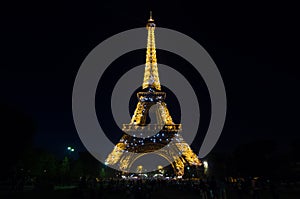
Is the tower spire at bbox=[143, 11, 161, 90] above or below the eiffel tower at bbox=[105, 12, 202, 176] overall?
above

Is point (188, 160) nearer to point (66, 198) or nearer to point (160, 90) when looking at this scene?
point (160, 90)

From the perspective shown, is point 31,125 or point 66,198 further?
point 31,125

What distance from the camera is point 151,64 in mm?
65312

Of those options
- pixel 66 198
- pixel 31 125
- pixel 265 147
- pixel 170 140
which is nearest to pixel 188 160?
pixel 170 140

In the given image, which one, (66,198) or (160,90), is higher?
(160,90)

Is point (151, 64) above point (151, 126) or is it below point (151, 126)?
above

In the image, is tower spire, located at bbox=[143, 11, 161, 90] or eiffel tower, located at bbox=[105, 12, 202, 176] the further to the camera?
tower spire, located at bbox=[143, 11, 161, 90]

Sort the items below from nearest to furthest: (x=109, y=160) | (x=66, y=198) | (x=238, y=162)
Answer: (x=66, y=198)
(x=238, y=162)
(x=109, y=160)

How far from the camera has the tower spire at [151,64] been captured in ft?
212

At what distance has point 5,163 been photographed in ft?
91.7

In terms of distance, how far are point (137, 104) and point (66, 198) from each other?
154 feet

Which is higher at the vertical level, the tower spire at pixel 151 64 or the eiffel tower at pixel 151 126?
the tower spire at pixel 151 64

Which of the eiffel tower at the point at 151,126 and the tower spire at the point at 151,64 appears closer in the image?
the eiffel tower at the point at 151,126

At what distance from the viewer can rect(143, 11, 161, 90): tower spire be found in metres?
64.6
